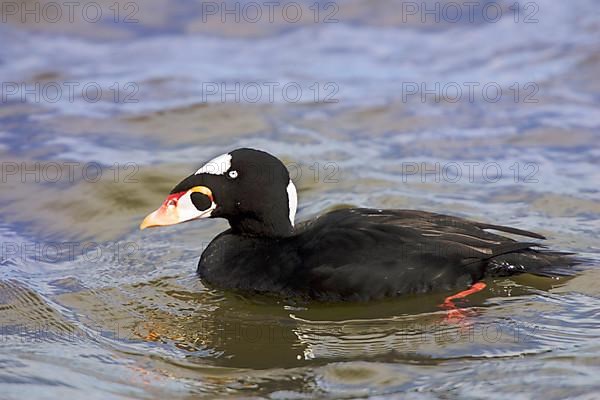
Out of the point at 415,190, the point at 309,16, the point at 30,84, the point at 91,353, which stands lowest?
the point at 91,353

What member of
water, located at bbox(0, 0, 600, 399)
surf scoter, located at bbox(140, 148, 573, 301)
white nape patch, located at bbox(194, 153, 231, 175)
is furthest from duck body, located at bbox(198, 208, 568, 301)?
white nape patch, located at bbox(194, 153, 231, 175)

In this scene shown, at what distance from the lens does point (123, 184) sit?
981 cm

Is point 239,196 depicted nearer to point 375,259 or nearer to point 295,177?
point 375,259

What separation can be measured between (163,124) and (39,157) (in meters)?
1.43

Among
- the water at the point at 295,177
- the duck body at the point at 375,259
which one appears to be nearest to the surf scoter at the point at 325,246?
the duck body at the point at 375,259

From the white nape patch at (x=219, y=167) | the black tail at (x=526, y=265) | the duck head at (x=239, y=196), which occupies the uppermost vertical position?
the white nape patch at (x=219, y=167)

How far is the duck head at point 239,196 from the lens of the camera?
7.43 metres

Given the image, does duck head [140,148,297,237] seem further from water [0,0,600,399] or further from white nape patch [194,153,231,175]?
water [0,0,600,399]

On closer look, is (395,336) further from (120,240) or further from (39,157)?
(39,157)

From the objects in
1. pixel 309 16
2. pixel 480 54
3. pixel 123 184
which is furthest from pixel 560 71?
pixel 123 184

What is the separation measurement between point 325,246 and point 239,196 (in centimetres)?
73

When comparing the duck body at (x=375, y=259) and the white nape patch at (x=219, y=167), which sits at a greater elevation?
the white nape patch at (x=219, y=167)

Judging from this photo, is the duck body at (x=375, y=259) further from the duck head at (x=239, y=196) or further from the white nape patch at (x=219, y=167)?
the white nape patch at (x=219, y=167)

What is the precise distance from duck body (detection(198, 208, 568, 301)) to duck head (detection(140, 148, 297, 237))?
0.16 m
